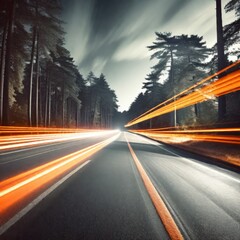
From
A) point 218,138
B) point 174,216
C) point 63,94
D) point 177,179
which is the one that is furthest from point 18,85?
point 174,216

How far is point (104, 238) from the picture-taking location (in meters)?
2.96

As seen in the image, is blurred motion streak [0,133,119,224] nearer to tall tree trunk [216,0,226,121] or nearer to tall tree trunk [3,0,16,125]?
tall tree trunk [216,0,226,121]

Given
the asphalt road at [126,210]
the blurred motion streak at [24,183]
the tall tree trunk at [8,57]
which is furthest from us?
the tall tree trunk at [8,57]

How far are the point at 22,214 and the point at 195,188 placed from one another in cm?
395

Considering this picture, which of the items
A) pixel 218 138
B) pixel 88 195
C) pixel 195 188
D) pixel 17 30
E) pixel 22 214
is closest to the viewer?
pixel 22 214

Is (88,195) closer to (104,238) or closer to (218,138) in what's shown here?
(104,238)

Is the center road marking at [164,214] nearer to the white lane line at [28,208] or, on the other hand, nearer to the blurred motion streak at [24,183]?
the white lane line at [28,208]

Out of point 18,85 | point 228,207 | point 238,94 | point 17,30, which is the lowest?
point 228,207

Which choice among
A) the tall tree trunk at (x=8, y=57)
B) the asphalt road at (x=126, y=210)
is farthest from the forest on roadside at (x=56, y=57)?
the asphalt road at (x=126, y=210)

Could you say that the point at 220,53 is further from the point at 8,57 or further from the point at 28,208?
the point at 28,208

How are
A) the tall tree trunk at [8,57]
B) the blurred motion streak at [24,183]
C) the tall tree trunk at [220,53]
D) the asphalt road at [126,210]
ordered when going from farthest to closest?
the tall tree trunk at [8,57], the tall tree trunk at [220,53], the blurred motion streak at [24,183], the asphalt road at [126,210]

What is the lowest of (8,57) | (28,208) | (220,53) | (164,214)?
(164,214)

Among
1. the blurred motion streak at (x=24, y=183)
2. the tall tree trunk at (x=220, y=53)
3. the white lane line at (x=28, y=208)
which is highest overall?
the tall tree trunk at (x=220, y=53)

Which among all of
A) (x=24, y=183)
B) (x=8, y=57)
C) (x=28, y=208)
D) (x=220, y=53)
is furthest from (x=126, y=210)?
(x=8, y=57)
